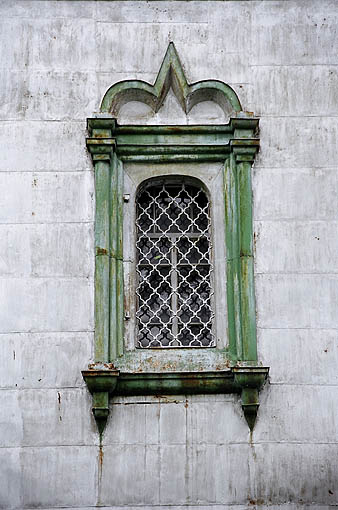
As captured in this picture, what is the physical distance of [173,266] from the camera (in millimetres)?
10305

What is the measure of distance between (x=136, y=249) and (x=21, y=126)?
66.7 inches

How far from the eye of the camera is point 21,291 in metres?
9.95

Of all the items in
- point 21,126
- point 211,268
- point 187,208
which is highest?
point 21,126

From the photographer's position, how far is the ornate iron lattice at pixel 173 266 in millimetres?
10163

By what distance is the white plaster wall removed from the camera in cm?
947

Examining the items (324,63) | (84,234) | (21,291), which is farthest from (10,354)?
(324,63)

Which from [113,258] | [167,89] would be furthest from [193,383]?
[167,89]

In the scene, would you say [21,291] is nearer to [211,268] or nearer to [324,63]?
[211,268]

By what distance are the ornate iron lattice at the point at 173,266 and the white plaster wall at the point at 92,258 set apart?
57cm

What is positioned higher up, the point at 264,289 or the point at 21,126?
the point at 21,126

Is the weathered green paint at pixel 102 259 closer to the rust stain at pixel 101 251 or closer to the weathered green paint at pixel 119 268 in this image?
the rust stain at pixel 101 251

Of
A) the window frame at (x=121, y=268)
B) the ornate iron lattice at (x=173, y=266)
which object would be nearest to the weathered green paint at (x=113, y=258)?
the window frame at (x=121, y=268)

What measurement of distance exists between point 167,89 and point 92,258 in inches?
77.5

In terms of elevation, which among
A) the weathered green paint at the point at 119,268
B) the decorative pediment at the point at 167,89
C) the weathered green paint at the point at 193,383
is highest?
the decorative pediment at the point at 167,89
